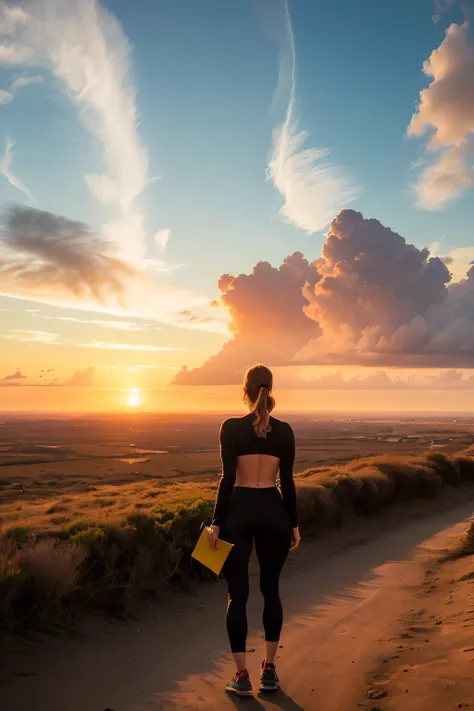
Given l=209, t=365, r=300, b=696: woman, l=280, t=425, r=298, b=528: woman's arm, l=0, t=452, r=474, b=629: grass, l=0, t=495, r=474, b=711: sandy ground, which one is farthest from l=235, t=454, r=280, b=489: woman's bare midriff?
l=0, t=452, r=474, b=629: grass

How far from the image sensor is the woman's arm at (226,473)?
498 cm

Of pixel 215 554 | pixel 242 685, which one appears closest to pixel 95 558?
pixel 242 685

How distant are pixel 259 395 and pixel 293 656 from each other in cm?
339

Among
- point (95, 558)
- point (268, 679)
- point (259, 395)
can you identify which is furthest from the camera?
point (95, 558)

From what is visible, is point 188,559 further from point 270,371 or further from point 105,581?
point 270,371

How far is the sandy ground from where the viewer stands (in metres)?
5.09

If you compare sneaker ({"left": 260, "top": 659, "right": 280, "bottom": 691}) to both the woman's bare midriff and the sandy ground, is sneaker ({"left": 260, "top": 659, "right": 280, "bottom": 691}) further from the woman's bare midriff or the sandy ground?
the woman's bare midriff

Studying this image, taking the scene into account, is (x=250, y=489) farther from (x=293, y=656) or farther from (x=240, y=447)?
(x=293, y=656)

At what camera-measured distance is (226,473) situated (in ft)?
16.4

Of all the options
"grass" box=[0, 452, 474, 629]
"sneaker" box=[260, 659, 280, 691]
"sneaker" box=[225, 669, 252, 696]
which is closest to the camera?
"sneaker" box=[225, 669, 252, 696]

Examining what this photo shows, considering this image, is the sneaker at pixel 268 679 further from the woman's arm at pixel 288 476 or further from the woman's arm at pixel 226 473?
the woman's arm at pixel 226 473

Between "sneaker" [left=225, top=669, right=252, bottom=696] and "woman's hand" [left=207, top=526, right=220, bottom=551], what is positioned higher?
"woman's hand" [left=207, top=526, right=220, bottom=551]

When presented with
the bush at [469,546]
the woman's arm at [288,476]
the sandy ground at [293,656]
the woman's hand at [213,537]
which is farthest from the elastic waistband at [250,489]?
the bush at [469,546]

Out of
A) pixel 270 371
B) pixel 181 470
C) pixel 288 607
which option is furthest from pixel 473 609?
pixel 181 470
